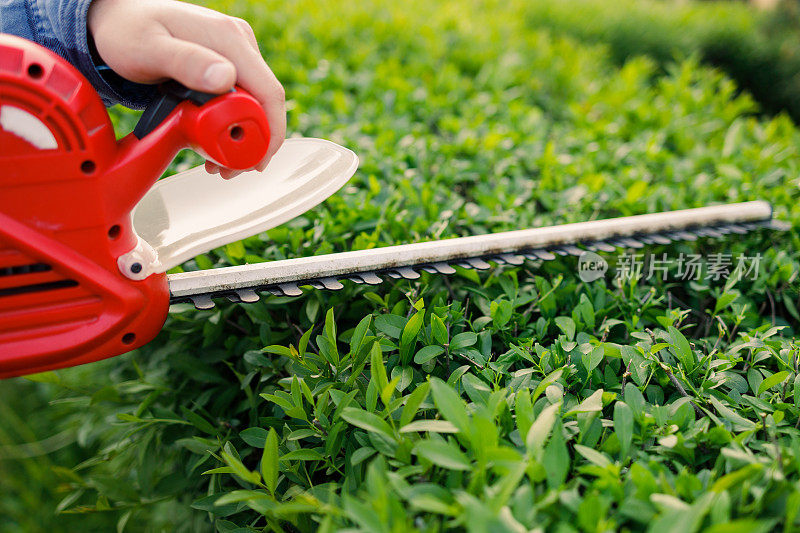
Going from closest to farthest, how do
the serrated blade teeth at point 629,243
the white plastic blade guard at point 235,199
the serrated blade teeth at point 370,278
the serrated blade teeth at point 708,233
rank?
the white plastic blade guard at point 235,199
the serrated blade teeth at point 370,278
the serrated blade teeth at point 629,243
the serrated blade teeth at point 708,233

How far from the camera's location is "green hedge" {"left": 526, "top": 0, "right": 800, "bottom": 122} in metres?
5.75

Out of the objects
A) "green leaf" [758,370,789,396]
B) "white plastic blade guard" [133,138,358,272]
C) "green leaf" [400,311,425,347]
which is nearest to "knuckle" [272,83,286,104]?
"white plastic blade guard" [133,138,358,272]

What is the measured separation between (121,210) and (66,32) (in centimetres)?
43

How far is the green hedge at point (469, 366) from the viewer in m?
1.01

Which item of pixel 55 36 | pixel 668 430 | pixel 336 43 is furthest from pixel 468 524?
pixel 336 43

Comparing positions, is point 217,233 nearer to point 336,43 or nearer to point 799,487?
point 799,487

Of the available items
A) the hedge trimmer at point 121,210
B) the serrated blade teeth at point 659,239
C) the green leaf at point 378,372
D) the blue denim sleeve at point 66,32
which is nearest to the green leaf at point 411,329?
the green leaf at point 378,372

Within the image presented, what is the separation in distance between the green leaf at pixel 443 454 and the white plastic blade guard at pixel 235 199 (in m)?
0.67

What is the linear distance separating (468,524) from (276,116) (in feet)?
3.05

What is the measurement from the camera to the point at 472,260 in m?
1.67

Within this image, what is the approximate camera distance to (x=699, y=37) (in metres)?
5.97

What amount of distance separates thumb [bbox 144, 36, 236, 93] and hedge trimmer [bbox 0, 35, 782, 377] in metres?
0.03

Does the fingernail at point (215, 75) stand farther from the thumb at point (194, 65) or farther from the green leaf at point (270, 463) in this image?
the green leaf at point (270, 463)
